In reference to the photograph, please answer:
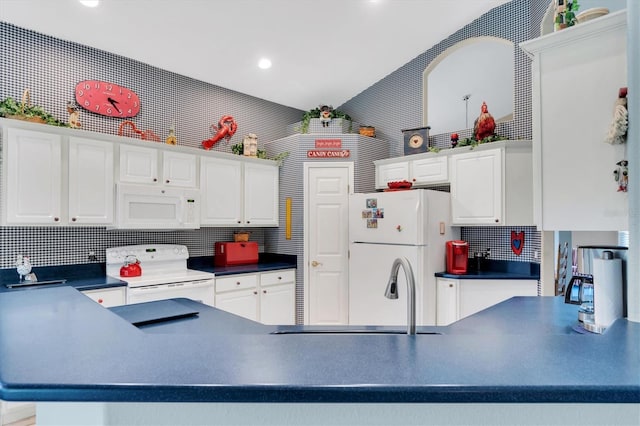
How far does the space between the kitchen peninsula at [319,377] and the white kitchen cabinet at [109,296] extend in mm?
1933

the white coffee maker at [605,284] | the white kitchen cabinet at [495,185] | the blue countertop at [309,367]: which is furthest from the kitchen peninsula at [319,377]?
the white kitchen cabinet at [495,185]

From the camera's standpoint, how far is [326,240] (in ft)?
14.1

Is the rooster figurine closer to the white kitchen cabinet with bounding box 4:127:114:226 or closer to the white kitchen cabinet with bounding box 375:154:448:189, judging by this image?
the white kitchen cabinet with bounding box 375:154:448:189

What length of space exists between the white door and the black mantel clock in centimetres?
69

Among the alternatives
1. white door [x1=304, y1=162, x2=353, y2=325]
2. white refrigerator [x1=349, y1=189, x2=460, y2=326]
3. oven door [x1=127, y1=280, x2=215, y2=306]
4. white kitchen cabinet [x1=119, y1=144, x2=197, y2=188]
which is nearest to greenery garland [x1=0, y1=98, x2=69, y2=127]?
white kitchen cabinet [x1=119, y1=144, x2=197, y2=188]

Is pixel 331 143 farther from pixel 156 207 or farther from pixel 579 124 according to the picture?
pixel 579 124

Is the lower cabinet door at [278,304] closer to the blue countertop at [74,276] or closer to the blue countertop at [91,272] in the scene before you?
the blue countertop at [91,272]

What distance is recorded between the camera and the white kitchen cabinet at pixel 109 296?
9.43 ft

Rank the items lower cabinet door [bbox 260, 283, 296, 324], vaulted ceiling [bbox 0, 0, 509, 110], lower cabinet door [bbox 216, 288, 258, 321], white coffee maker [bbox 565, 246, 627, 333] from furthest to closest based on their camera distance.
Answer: lower cabinet door [bbox 260, 283, 296, 324] < lower cabinet door [bbox 216, 288, 258, 321] < vaulted ceiling [bbox 0, 0, 509, 110] < white coffee maker [bbox 565, 246, 627, 333]

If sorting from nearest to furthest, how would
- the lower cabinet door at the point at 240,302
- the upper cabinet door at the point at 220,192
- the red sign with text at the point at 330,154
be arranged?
the lower cabinet door at the point at 240,302
the upper cabinet door at the point at 220,192
the red sign with text at the point at 330,154

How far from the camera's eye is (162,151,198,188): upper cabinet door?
357 cm

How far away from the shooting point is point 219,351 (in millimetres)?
904

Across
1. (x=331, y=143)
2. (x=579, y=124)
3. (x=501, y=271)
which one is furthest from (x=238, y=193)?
(x=579, y=124)

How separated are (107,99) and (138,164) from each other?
71 cm
